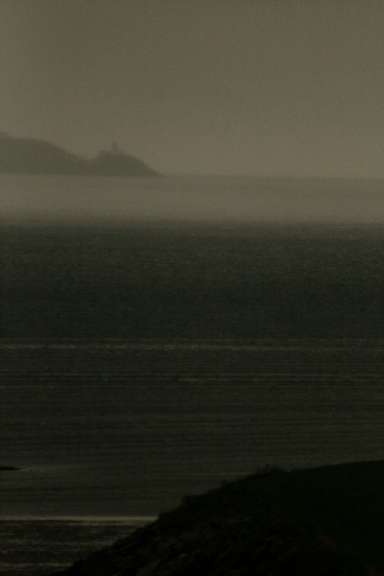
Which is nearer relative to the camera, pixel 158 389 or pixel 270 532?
pixel 270 532

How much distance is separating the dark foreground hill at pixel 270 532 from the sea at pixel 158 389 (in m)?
1.91

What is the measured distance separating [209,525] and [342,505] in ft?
3.86

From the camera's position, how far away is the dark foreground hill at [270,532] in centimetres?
1583

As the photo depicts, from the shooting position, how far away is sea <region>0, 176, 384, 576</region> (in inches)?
970

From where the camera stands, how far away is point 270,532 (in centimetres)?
1655

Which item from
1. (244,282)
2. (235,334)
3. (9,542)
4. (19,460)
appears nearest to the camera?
(9,542)

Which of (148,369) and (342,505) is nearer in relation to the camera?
(342,505)

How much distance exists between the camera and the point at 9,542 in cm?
2102

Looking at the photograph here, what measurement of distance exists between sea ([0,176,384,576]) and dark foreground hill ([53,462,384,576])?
6.27 feet

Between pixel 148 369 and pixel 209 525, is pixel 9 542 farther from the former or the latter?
pixel 148 369

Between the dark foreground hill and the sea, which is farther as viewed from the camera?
the sea

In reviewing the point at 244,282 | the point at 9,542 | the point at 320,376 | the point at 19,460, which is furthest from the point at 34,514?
the point at 244,282

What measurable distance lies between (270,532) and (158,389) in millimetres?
23550

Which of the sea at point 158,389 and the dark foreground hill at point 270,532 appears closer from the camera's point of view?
the dark foreground hill at point 270,532
